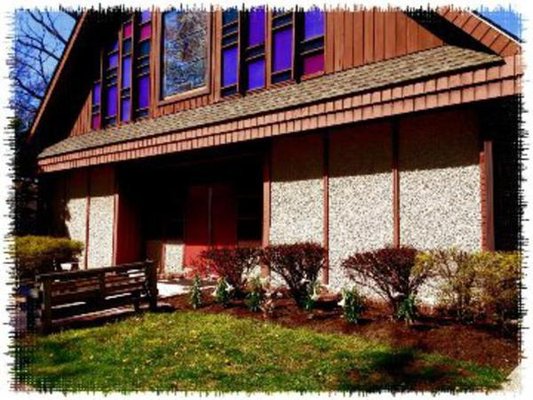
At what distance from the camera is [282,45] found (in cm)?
1173

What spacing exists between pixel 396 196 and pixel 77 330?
581 cm

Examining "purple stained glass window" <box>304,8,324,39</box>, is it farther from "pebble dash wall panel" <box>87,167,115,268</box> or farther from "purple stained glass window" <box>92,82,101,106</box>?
"purple stained glass window" <box>92,82,101,106</box>

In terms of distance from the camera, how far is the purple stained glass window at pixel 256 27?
482 inches

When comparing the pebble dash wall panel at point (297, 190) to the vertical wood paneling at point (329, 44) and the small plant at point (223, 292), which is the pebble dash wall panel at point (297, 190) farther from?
the small plant at point (223, 292)

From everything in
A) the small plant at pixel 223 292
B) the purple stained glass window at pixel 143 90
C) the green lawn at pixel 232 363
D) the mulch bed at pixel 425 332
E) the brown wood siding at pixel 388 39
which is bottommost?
the green lawn at pixel 232 363

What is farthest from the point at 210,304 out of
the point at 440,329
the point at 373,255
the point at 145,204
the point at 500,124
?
the point at 145,204

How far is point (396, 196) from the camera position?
9.09m

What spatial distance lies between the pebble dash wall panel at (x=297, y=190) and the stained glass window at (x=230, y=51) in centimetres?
263

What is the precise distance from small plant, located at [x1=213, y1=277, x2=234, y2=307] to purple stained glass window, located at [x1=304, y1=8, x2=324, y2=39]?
5.42 meters

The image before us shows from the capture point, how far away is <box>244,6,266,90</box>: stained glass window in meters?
12.3

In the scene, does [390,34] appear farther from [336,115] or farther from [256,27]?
[256,27]

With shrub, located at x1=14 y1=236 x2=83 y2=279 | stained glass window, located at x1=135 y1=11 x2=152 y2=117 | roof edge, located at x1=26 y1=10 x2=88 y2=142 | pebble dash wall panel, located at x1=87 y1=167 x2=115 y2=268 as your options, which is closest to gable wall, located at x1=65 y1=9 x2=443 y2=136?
stained glass window, located at x1=135 y1=11 x2=152 y2=117

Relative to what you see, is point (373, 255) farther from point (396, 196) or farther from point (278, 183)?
point (278, 183)

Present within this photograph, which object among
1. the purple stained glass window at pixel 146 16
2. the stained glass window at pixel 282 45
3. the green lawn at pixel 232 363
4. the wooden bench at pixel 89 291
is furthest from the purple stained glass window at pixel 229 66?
the green lawn at pixel 232 363
